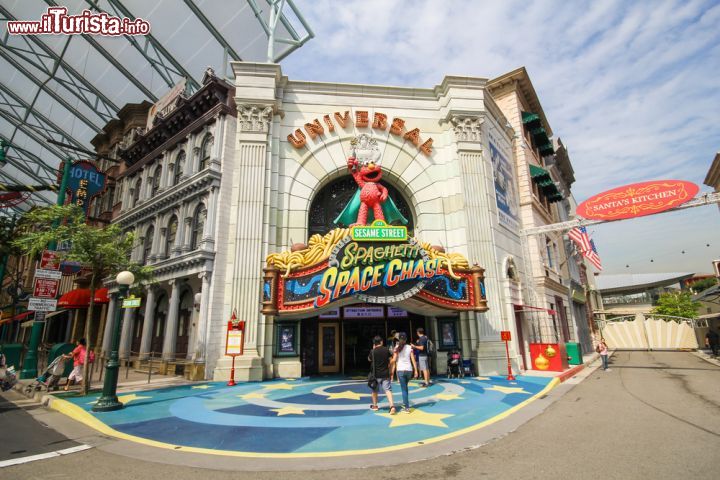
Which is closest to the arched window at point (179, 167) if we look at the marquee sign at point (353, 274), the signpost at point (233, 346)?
the marquee sign at point (353, 274)

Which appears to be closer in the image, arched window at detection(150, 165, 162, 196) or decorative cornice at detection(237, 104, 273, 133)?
decorative cornice at detection(237, 104, 273, 133)

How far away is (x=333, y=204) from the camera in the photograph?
757 inches

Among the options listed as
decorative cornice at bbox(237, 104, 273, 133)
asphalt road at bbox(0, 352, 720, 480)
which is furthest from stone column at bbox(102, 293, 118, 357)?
asphalt road at bbox(0, 352, 720, 480)

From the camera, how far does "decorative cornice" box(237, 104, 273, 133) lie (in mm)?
17555

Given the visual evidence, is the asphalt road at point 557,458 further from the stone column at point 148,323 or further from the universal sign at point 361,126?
the stone column at point 148,323

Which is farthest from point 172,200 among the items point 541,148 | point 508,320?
point 541,148

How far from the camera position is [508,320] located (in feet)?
58.2

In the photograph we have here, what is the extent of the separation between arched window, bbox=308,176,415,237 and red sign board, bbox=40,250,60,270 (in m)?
10.9

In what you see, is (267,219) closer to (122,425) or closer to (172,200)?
(172,200)

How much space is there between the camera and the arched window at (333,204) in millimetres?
18766

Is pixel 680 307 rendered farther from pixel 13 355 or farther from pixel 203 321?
pixel 13 355

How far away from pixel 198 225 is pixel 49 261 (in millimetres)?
6425

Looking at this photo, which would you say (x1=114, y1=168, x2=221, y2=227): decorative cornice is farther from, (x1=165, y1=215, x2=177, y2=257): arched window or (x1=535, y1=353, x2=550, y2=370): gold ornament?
(x1=535, y1=353, x2=550, y2=370): gold ornament

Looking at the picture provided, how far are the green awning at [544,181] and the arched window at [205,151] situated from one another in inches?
912
